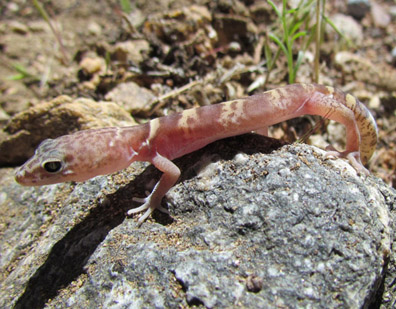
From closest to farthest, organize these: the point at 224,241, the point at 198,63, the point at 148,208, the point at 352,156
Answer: the point at 224,241 < the point at 148,208 < the point at 352,156 < the point at 198,63

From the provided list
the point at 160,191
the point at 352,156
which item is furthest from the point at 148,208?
the point at 352,156

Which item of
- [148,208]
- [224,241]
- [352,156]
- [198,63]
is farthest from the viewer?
[198,63]

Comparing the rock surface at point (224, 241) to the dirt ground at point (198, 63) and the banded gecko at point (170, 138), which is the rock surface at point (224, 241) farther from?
the dirt ground at point (198, 63)

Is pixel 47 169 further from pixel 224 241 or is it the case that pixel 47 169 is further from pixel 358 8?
pixel 358 8

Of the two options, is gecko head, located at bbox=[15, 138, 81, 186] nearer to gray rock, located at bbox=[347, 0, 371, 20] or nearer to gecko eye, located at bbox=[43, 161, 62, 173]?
gecko eye, located at bbox=[43, 161, 62, 173]

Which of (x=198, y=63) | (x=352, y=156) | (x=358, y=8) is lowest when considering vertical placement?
(x=352, y=156)
